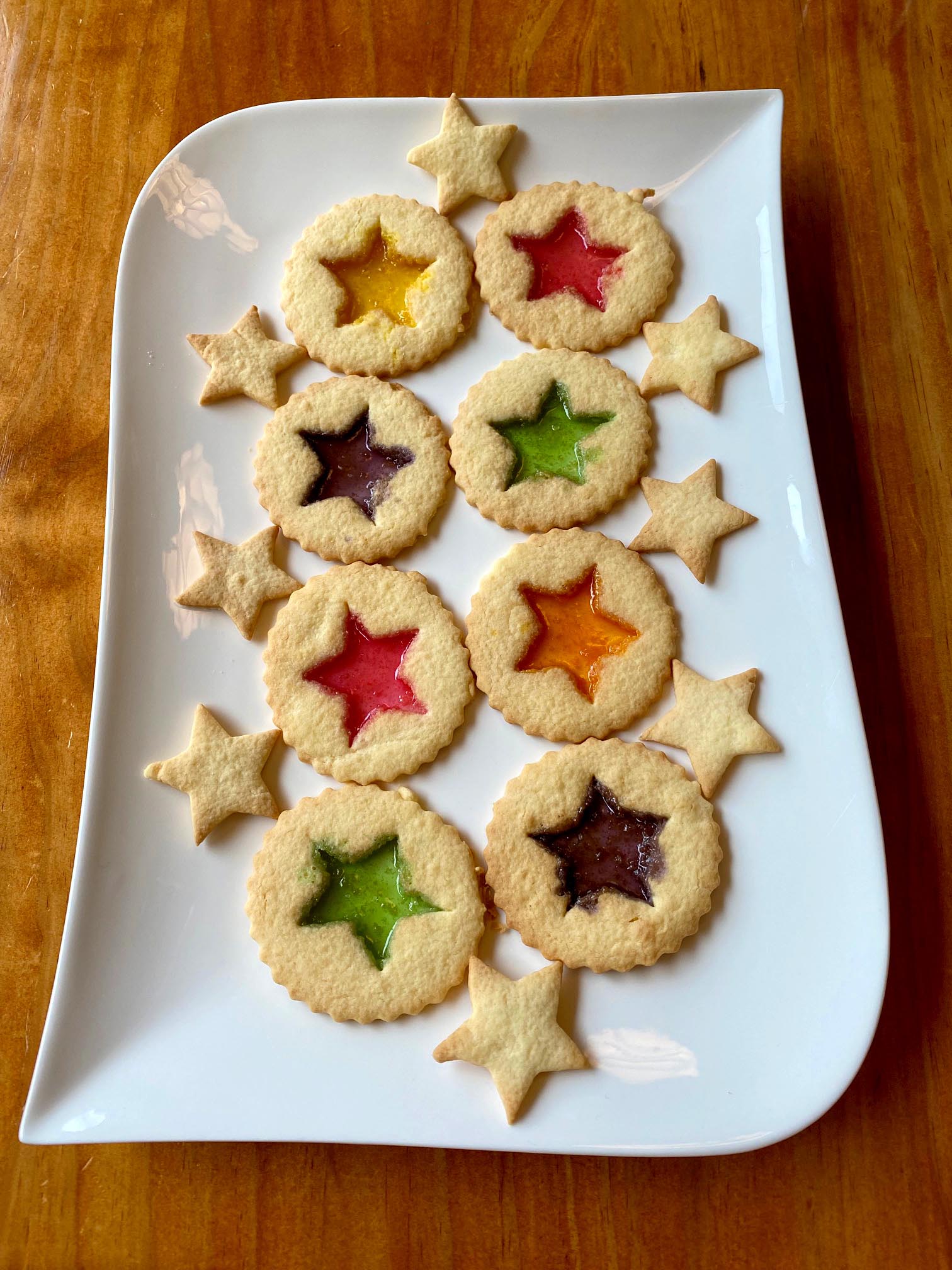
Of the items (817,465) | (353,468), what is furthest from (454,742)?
(817,465)

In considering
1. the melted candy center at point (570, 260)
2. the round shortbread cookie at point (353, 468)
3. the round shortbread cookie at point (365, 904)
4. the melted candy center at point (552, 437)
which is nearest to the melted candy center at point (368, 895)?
the round shortbread cookie at point (365, 904)

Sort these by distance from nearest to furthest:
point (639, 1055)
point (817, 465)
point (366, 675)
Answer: point (639, 1055), point (366, 675), point (817, 465)

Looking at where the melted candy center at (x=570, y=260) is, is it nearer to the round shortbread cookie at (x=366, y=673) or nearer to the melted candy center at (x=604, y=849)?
the round shortbread cookie at (x=366, y=673)

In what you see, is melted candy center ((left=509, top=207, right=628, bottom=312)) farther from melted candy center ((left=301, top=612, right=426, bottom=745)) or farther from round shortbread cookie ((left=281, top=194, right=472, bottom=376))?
melted candy center ((left=301, top=612, right=426, bottom=745))

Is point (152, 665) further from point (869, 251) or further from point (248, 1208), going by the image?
point (869, 251)

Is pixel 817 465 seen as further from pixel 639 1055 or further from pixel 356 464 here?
pixel 639 1055

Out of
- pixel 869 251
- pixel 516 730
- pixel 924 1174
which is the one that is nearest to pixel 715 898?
pixel 516 730

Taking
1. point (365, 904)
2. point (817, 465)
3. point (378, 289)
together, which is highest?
point (378, 289)
